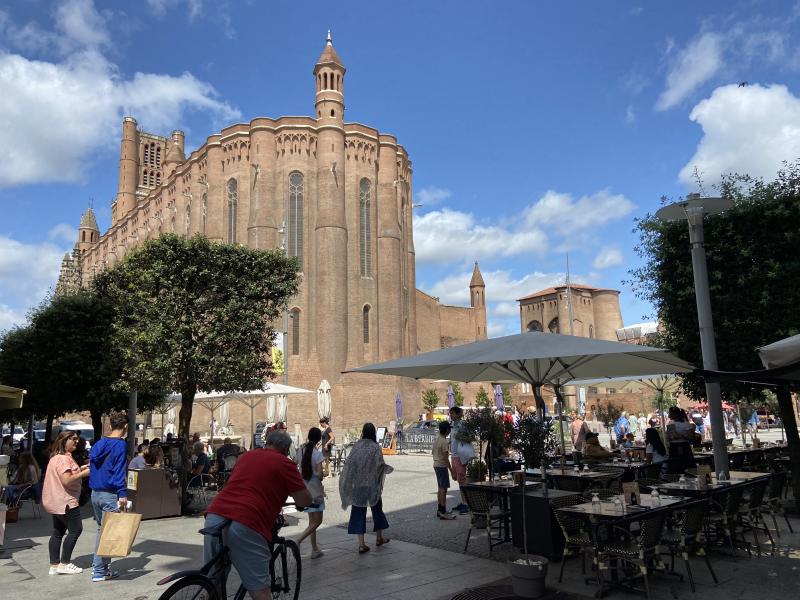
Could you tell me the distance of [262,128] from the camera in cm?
4231

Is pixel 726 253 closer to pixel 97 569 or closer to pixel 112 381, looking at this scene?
pixel 97 569

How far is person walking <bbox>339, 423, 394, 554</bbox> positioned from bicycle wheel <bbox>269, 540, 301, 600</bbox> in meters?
2.07

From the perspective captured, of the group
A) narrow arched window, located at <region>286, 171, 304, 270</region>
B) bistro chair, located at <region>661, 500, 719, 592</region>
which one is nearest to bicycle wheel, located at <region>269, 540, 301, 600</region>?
bistro chair, located at <region>661, 500, 719, 592</region>

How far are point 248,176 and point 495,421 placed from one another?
127 ft

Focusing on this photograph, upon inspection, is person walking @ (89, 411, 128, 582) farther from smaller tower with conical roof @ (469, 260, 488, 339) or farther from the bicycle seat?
smaller tower with conical roof @ (469, 260, 488, 339)

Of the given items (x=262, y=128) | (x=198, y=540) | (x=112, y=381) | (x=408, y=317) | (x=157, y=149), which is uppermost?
(x=157, y=149)

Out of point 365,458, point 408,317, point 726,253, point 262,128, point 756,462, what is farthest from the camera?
point 408,317

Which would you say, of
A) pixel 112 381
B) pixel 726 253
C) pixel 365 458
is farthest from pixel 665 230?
pixel 112 381

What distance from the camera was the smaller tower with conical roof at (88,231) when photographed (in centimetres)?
7650

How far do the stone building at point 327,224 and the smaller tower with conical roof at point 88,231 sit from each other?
36209 mm

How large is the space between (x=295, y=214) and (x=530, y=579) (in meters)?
38.8

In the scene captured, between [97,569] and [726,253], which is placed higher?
[726,253]

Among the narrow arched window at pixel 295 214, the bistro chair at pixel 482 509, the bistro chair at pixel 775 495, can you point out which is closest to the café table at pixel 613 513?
the bistro chair at pixel 482 509

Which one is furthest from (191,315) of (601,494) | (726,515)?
(726,515)
